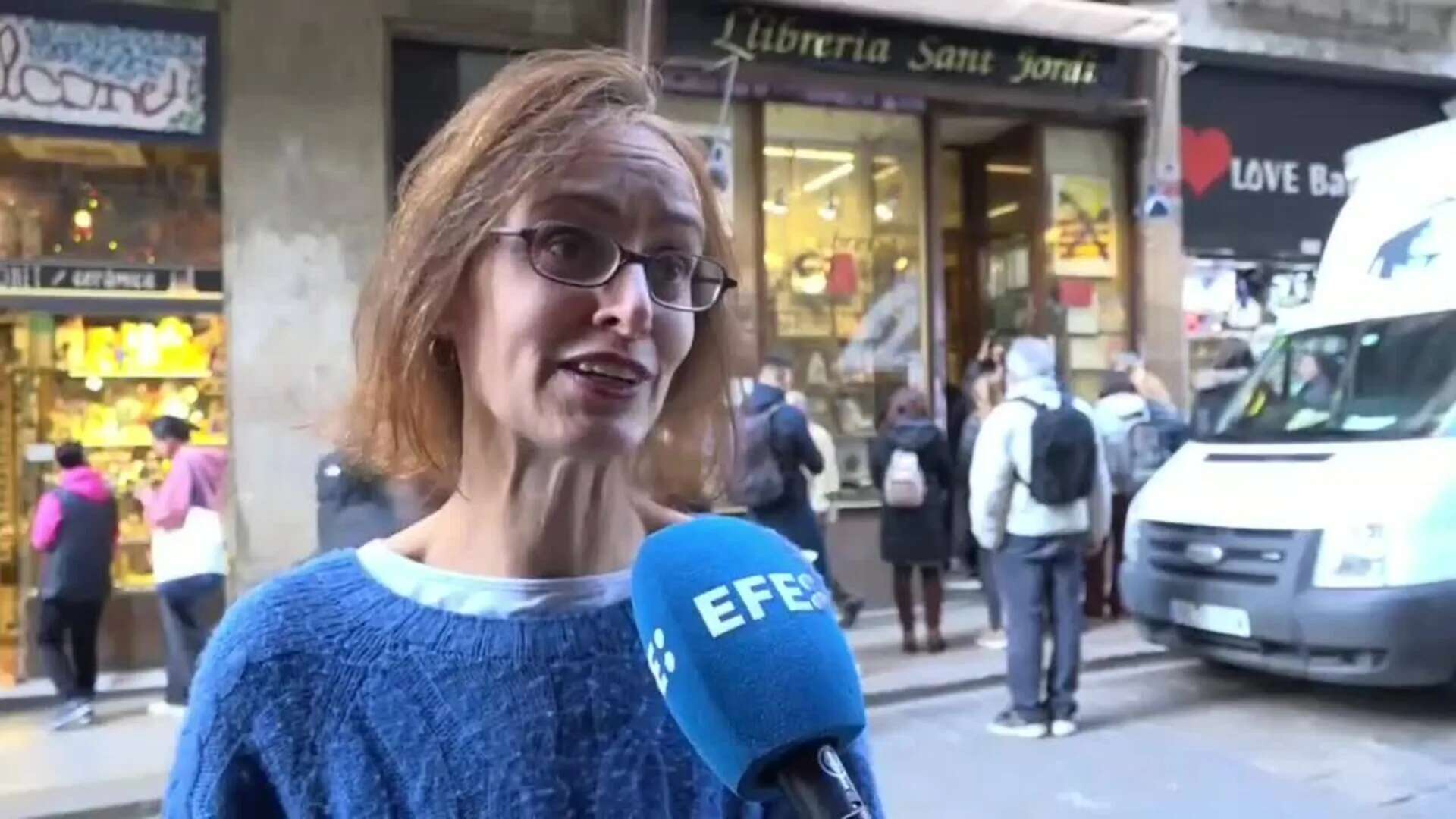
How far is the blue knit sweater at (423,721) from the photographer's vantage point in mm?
1423

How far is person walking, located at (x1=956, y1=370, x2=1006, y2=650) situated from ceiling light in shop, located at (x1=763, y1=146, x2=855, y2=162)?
2578mm

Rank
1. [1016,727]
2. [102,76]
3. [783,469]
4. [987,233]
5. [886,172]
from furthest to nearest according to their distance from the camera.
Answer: [987,233]
[886,172]
[102,76]
[783,469]
[1016,727]

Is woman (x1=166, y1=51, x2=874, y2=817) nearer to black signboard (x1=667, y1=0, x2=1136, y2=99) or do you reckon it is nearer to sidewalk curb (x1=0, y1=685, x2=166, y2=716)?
sidewalk curb (x1=0, y1=685, x2=166, y2=716)

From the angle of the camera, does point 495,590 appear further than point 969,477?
No

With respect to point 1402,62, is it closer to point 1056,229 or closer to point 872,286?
point 1056,229

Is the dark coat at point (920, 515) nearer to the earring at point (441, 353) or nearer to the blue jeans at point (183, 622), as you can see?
the blue jeans at point (183, 622)

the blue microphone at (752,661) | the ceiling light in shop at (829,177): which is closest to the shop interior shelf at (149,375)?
the ceiling light in shop at (829,177)

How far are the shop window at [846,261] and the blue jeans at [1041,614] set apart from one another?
14.3 ft

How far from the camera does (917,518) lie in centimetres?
989

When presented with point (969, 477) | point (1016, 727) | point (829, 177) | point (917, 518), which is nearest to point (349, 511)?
point (1016, 727)

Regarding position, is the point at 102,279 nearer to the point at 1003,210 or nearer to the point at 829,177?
the point at 829,177

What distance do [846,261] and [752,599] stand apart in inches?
445

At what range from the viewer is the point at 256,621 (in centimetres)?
149

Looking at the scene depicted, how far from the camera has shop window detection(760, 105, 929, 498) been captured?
1226 cm
